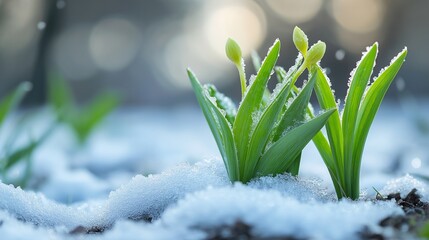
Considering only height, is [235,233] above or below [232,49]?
below

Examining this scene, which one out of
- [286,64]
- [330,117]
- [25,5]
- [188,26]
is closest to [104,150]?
[330,117]

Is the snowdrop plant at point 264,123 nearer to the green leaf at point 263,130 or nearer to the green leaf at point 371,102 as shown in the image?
the green leaf at point 263,130

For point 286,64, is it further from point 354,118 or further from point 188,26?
point 354,118

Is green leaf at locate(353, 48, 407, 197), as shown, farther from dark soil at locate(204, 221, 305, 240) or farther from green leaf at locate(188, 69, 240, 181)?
dark soil at locate(204, 221, 305, 240)

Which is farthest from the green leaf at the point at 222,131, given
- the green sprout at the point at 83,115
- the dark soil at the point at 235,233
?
the green sprout at the point at 83,115

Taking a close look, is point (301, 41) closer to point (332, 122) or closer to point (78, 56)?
point (332, 122)

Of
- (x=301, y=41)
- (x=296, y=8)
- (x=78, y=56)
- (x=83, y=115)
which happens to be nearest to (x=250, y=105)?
(x=301, y=41)

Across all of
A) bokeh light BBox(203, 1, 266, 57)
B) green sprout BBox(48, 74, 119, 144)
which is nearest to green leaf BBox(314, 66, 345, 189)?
green sprout BBox(48, 74, 119, 144)
